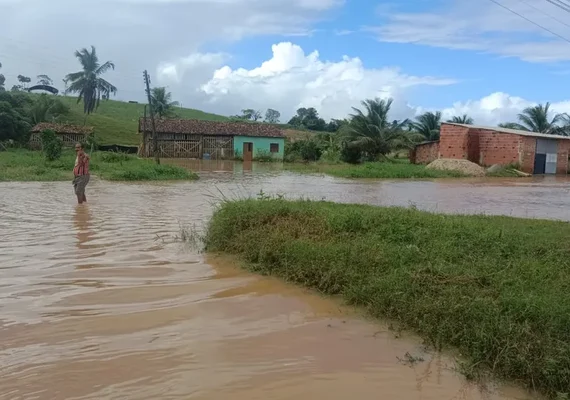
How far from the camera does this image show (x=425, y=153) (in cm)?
3909

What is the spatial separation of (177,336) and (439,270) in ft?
8.96

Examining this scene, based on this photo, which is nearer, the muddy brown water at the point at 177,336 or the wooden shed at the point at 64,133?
the muddy brown water at the point at 177,336

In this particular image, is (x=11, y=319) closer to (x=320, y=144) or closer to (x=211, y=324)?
(x=211, y=324)

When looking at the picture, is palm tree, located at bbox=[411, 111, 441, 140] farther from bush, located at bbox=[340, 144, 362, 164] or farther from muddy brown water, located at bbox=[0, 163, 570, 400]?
muddy brown water, located at bbox=[0, 163, 570, 400]

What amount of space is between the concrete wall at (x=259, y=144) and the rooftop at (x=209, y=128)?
1.26 ft

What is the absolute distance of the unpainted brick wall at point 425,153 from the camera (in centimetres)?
3794

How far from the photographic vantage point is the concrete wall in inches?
1752

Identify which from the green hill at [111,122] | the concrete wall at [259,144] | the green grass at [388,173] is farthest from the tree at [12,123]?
the green grass at [388,173]

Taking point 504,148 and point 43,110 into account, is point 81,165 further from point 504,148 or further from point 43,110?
point 43,110

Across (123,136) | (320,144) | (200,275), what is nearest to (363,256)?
(200,275)

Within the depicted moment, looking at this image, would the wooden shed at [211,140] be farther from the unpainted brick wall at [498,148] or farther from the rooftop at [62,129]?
the unpainted brick wall at [498,148]

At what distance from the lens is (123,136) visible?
4938 cm

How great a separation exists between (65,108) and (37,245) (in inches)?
1876

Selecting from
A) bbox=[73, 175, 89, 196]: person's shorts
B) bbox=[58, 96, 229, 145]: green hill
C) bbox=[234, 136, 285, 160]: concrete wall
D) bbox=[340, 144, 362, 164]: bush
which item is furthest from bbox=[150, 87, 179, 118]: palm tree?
bbox=[73, 175, 89, 196]: person's shorts
